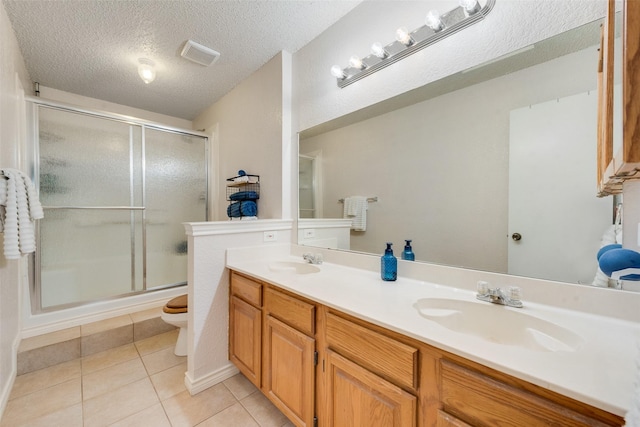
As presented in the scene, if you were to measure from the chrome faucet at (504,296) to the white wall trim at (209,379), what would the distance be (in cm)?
164

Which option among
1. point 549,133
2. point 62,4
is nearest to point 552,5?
point 549,133

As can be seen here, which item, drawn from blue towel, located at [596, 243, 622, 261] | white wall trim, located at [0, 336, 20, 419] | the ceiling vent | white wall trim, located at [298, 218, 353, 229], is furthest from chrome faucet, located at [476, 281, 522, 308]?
white wall trim, located at [0, 336, 20, 419]

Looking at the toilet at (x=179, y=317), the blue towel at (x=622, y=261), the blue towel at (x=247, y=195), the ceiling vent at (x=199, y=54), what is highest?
the ceiling vent at (x=199, y=54)

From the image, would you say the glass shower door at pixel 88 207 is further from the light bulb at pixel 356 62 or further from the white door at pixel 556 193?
the white door at pixel 556 193

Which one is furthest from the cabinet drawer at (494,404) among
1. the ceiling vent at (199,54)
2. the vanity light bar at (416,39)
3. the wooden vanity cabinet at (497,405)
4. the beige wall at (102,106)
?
the beige wall at (102,106)

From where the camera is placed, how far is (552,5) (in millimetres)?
950

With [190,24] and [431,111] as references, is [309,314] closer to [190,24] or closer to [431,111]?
[431,111]

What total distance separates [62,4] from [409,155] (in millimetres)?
2294

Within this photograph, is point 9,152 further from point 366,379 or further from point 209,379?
point 366,379

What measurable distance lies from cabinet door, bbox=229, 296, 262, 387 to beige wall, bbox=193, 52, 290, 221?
76 centimetres

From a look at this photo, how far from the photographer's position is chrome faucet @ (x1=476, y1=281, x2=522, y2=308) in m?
0.93

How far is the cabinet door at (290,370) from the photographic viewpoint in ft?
3.63

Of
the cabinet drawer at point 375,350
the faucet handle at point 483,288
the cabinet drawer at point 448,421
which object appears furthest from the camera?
the faucet handle at point 483,288

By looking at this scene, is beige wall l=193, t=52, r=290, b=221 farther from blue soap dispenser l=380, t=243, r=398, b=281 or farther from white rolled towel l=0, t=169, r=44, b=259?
white rolled towel l=0, t=169, r=44, b=259
